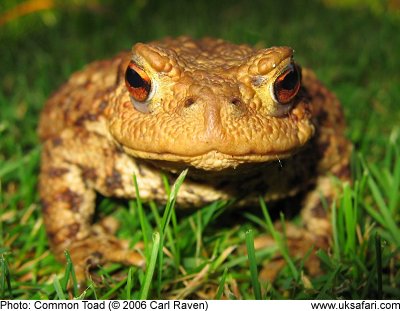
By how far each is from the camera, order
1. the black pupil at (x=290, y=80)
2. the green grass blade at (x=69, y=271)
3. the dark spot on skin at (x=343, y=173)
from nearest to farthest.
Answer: the green grass blade at (x=69, y=271), the black pupil at (x=290, y=80), the dark spot on skin at (x=343, y=173)

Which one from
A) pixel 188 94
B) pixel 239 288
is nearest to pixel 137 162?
pixel 188 94

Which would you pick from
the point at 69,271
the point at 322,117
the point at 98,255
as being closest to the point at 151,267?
the point at 69,271

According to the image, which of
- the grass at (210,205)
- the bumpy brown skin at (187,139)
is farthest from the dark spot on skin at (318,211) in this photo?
the grass at (210,205)

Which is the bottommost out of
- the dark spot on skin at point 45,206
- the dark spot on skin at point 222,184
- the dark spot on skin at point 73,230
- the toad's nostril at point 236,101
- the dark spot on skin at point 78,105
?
the dark spot on skin at point 73,230

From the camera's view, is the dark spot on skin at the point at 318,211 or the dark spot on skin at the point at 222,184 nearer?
the dark spot on skin at the point at 222,184

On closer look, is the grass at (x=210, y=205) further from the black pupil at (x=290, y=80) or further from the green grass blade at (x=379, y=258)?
the black pupil at (x=290, y=80)

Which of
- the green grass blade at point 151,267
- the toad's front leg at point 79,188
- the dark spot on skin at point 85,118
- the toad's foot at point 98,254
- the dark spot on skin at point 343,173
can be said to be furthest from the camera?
the dark spot on skin at point 343,173

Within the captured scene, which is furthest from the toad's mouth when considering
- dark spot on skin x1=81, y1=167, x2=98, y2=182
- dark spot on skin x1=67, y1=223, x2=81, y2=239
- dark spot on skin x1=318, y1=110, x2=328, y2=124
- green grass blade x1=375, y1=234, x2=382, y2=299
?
dark spot on skin x1=318, y1=110, x2=328, y2=124

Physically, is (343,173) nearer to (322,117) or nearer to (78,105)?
(322,117)
